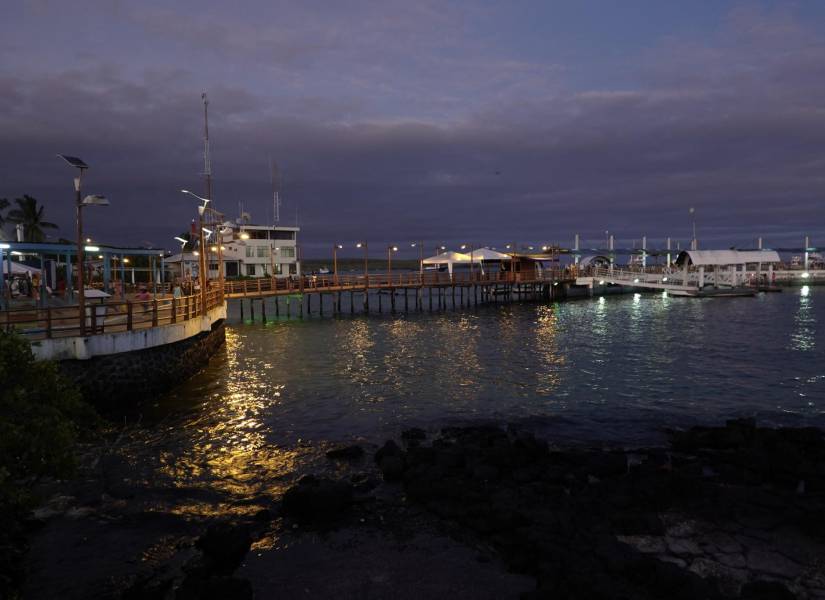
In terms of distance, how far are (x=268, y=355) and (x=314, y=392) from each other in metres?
9.76

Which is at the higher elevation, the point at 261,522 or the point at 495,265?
the point at 495,265

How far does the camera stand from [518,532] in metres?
9.27

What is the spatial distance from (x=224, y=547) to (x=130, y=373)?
11.1m

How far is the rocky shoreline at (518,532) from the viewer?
26.3 ft

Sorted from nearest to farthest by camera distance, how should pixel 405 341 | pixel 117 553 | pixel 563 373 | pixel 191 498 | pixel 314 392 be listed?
pixel 117 553 < pixel 191 498 < pixel 314 392 < pixel 563 373 < pixel 405 341

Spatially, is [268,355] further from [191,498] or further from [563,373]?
[191,498]

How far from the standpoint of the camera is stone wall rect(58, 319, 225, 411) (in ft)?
54.6

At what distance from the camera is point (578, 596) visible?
7.28 metres

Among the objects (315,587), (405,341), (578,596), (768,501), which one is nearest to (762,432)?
(768,501)

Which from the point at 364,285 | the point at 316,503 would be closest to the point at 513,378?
the point at 316,503

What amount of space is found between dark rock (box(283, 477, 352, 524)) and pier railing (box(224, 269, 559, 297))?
115 ft

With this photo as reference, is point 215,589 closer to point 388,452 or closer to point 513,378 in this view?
point 388,452

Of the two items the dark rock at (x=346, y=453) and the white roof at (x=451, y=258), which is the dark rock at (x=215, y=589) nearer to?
the dark rock at (x=346, y=453)

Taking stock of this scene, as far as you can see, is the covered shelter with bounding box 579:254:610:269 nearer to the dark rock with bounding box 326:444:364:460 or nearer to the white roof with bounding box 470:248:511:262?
the white roof with bounding box 470:248:511:262
